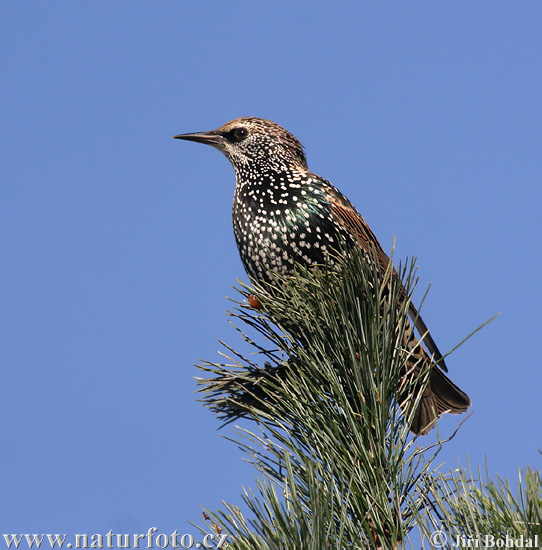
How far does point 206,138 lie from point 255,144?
1.27ft

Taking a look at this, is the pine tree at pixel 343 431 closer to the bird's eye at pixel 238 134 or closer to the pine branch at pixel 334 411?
the pine branch at pixel 334 411

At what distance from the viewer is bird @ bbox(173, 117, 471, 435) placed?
3705 millimetres

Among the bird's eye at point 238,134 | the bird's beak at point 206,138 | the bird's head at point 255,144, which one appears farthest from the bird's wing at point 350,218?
the bird's beak at point 206,138

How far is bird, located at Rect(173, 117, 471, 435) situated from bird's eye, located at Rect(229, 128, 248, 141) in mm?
59

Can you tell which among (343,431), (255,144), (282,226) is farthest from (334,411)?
(255,144)

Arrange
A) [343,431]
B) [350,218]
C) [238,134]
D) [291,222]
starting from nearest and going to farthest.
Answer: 1. [343,431]
2. [291,222]
3. [350,218]
4. [238,134]

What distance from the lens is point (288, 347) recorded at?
2.88m

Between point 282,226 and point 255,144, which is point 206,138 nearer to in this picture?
point 255,144

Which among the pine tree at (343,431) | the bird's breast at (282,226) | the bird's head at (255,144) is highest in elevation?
the bird's head at (255,144)

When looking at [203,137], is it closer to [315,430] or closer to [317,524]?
[315,430]

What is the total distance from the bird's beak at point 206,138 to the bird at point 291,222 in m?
0.16

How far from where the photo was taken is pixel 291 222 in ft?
13.0

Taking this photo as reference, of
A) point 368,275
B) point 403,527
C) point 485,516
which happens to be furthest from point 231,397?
point 485,516

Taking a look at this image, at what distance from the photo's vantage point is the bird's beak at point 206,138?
4.91 m
